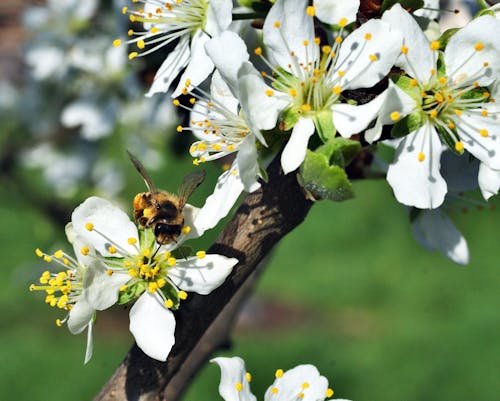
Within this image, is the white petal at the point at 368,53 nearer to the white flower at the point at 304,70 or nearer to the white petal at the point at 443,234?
the white flower at the point at 304,70

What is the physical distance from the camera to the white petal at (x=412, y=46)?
3.29 ft

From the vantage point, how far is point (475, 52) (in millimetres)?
1051

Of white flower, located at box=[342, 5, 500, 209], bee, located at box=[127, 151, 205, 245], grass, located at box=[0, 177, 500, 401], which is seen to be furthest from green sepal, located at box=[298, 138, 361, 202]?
grass, located at box=[0, 177, 500, 401]

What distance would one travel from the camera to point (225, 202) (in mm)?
1066

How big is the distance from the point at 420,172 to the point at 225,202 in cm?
25

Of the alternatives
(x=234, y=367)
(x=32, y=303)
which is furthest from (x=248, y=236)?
(x=32, y=303)

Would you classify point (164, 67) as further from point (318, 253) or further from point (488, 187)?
point (318, 253)

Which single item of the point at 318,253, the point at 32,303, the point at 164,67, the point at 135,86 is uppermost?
the point at 164,67

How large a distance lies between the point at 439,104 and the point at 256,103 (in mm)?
258

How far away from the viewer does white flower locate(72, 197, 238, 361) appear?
104 centimetres

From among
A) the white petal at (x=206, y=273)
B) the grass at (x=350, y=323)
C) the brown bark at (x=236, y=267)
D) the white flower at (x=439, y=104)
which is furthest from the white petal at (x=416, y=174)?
the grass at (x=350, y=323)

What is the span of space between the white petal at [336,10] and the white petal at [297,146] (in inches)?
5.1

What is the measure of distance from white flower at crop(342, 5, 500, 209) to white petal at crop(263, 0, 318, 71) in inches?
4.7

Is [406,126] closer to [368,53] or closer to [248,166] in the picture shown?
[368,53]
